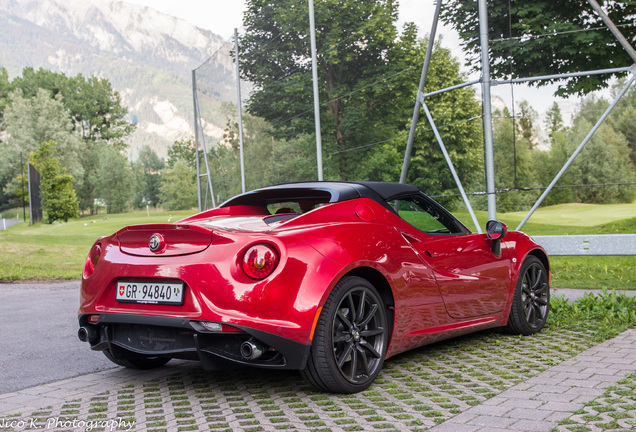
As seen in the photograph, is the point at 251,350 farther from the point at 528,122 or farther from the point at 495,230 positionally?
the point at 528,122

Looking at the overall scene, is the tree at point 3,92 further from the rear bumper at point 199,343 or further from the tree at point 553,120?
the rear bumper at point 199,343

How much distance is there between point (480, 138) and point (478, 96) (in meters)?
0.70

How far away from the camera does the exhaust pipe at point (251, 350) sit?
349 cm

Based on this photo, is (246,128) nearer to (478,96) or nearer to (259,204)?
(478,96)

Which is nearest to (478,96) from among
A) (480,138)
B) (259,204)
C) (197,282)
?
(480,138)

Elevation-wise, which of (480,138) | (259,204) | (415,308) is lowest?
(415,308)

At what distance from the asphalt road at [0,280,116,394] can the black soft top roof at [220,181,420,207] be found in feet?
5.61

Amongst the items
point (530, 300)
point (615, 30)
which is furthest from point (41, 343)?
point (615, 30)

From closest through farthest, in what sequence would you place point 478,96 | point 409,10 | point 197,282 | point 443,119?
point 197,282 → point 478,96 → point 443,119 → point 409,10

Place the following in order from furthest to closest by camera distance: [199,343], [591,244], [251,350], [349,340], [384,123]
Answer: [384,123]
[591,244]
[349,340]
[199,343]
[251,350]

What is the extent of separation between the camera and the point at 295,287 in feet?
11.7

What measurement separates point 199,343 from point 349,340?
0.89 m

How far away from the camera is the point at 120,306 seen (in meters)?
3.96

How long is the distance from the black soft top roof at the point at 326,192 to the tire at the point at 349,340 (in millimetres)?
711
